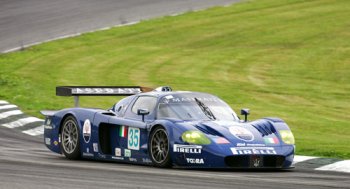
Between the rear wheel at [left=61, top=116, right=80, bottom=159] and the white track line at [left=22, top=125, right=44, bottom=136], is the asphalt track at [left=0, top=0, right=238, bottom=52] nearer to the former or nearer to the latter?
the white track line at [left=22, top=125, right=44, bottom=136]

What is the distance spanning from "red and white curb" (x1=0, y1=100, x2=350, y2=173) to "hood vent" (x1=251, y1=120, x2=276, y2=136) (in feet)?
2.15

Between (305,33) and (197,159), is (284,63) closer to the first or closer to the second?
(305,33)

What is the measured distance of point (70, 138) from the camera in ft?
49.5

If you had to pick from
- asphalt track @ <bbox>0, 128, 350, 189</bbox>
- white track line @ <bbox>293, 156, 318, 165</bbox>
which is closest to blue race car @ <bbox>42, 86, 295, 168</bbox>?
asphalt track @ <bbox>0, 128, 350, 189</bbox>

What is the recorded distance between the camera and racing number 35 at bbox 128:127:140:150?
538 inches

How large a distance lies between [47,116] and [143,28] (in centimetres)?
1800

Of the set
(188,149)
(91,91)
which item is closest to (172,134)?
(188,149)

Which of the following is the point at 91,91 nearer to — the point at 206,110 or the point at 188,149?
the point at 206,110

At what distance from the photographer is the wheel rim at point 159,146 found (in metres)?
13.2

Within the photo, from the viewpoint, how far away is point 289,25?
33.2 meters

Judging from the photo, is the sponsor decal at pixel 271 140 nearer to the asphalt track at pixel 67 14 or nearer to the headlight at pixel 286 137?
the headlight at pixel 286 137

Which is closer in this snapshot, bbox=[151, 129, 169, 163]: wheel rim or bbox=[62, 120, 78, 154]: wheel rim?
bbox=[151, 129, 169, 163]: wheel rim

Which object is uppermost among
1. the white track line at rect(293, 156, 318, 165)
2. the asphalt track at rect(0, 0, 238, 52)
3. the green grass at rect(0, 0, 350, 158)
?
the asphalt track at rect(0, 0, 238, 52)

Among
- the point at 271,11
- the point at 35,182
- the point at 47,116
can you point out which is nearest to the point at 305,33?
the point at 271,11
